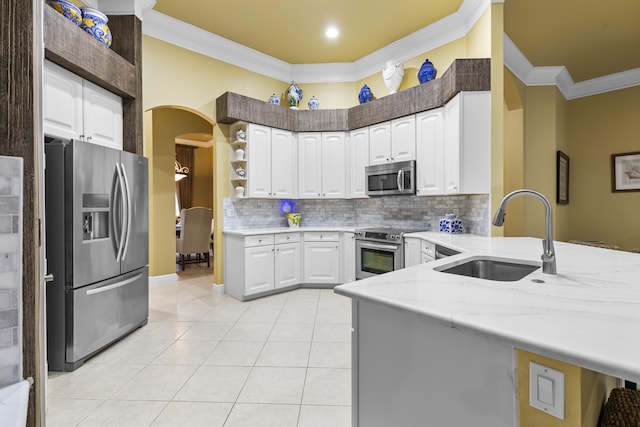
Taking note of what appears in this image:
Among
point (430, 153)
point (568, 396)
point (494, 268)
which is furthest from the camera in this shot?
point (430, 153)

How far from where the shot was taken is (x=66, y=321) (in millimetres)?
2201

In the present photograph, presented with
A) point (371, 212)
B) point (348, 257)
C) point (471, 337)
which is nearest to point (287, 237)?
point (348, 257)

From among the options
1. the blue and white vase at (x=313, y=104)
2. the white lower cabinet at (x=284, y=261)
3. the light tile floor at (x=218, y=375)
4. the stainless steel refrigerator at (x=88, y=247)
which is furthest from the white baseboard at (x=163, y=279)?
the blue and white vase at (x=313, y=104)

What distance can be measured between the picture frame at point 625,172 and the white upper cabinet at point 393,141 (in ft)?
11.5

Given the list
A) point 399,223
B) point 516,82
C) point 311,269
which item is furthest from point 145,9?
point 516,82

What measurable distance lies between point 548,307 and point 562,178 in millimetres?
4994

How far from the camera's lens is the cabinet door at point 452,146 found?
10.1ft

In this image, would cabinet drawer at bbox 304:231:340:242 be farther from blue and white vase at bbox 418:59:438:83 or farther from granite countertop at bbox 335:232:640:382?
granite countertop at bbox 335:232:640:382

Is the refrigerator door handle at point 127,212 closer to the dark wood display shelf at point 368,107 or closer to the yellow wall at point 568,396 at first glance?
the dark wood display shelf at point 368,107

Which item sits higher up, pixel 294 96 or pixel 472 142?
pixel 294 96

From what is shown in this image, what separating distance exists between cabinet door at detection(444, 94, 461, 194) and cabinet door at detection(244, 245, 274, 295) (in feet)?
7.54

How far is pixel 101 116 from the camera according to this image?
2.77 metres

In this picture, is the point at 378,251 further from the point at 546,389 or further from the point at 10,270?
the point at 10,270

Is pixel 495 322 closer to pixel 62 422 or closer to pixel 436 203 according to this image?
pixel 62 422
